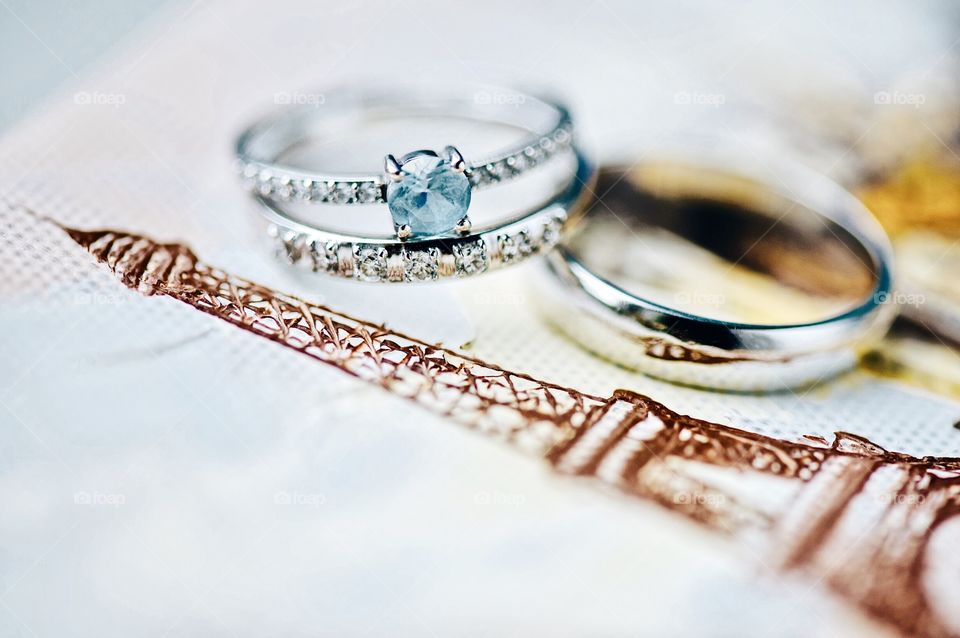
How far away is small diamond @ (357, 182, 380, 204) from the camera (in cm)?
92

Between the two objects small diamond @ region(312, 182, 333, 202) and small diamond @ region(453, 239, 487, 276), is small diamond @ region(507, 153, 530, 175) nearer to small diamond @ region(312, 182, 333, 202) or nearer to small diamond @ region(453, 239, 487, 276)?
small diamond @ region(453, 239, 487, 276)

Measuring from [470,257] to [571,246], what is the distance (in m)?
0.20

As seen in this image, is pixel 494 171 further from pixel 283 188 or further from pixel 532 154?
pixel 283 188

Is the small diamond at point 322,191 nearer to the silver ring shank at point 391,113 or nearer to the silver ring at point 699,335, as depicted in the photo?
the silver ring shank at point 391,113

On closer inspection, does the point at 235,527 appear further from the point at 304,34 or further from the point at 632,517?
the point at 304,34

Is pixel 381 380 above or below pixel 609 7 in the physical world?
below

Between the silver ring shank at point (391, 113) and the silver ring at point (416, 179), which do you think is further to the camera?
the silver ring shank at point (391, 113)

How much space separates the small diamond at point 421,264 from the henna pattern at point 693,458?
8 cm

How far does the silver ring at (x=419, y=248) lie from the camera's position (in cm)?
92

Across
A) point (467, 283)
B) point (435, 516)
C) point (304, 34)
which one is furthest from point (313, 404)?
point (304, 34)

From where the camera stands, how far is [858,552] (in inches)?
27.9

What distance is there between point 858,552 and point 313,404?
52 cm

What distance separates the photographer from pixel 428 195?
35.1 inches

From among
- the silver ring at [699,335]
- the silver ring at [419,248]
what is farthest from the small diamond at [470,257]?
the silver ring at [699,335]
